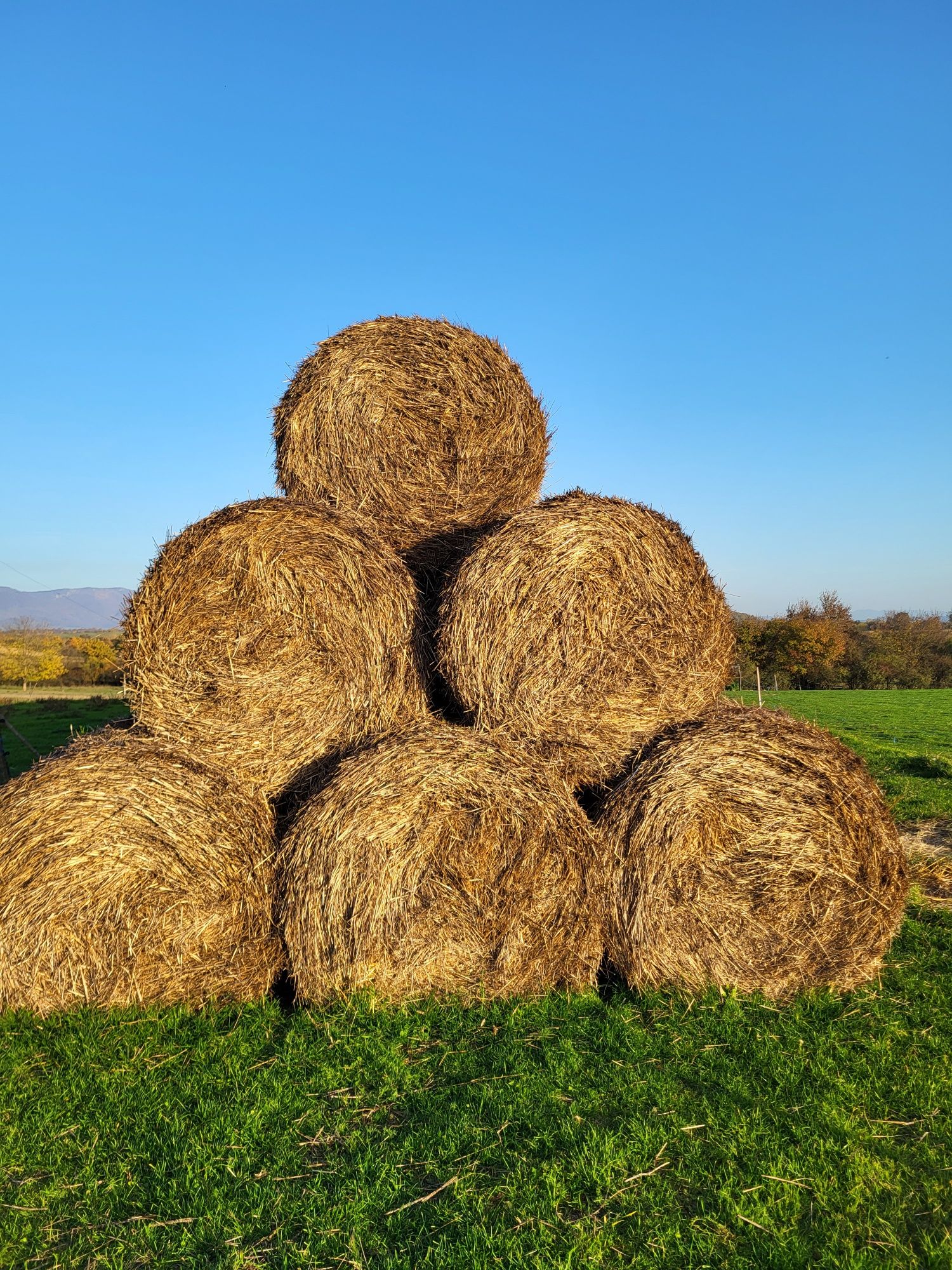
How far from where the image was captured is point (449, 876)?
4.79 metres

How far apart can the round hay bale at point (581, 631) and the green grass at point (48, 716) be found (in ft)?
20.8

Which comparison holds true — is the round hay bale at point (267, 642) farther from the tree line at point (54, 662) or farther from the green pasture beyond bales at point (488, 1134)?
the tree line at point (54, 662)

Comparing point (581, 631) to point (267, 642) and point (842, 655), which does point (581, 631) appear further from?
point (842, 655)

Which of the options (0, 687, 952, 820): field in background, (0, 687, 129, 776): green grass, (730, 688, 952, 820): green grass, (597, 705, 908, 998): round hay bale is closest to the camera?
(597, 705, 908, 998): round hay bale

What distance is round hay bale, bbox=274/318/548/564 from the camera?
248 inches

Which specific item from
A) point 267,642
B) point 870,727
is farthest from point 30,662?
point 267,642

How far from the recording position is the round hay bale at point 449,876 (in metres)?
4.68

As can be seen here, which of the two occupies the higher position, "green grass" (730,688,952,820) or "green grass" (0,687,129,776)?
"green grass" (730,688,952,820)

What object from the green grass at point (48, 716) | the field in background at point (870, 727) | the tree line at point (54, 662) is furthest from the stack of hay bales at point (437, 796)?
the tree line at point (54, 662)

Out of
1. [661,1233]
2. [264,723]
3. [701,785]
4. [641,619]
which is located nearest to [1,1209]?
[661,1233]

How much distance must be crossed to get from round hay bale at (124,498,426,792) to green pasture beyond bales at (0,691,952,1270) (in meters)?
1.53

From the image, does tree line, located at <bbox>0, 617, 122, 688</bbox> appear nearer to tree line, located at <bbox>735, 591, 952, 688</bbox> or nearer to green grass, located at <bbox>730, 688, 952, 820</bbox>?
green grass, located at <bbox>730, 688, 952, 820</bbox>

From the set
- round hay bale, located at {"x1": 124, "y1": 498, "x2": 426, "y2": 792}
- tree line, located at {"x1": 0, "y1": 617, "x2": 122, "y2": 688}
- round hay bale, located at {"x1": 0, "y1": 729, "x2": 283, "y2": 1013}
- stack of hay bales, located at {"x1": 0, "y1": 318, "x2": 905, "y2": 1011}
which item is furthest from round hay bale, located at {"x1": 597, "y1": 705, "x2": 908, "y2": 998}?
tree line, located at {"x1": 0, "y1": 617, "x2": 122, "y2": 688}

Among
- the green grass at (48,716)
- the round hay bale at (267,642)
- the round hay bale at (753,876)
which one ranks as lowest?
the green grass at (48,716)
